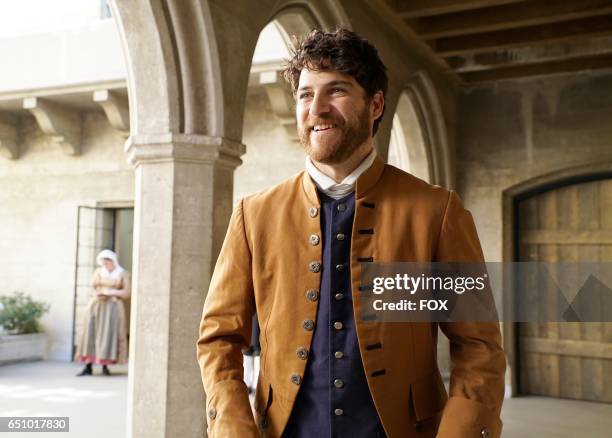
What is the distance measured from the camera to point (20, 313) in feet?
25.6

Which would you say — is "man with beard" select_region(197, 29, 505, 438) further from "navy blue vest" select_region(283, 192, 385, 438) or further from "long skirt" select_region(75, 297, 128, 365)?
"long skirt" select_region(75, 297, 128, 365)

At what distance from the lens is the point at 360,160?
1.29 m

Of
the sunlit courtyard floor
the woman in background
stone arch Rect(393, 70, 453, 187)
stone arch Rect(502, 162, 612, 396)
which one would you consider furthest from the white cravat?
the woman in background

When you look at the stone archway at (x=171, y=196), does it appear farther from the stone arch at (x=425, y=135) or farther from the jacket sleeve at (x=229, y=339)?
the stone arch at (x=425, y=135)

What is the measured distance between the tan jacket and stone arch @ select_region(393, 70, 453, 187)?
4901mm

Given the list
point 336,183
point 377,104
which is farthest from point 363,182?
point 377,104

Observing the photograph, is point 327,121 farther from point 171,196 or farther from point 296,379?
point 171,196

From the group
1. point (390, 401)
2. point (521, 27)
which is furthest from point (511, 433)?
point (390, 401)

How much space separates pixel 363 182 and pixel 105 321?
6.23 m

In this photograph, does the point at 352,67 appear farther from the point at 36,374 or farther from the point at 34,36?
the point at 34,36

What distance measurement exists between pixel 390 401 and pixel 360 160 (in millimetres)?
464

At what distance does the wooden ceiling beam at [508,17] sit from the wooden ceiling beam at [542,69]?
1126 mm

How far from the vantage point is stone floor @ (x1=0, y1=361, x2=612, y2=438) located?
4862mm

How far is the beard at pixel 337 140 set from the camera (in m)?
1.20
